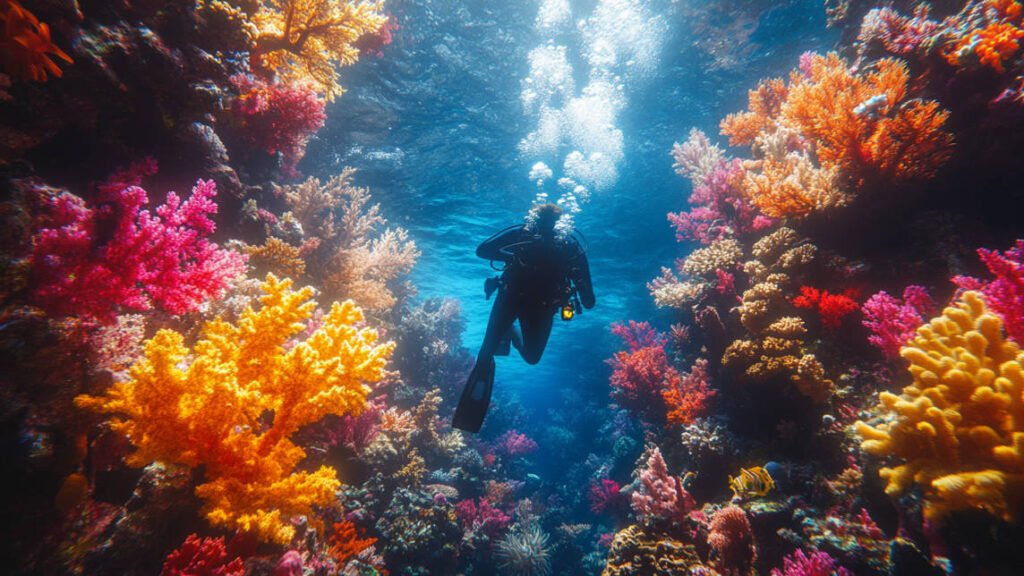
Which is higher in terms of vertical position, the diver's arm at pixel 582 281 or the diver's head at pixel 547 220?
the diver's head at pixel 547 220

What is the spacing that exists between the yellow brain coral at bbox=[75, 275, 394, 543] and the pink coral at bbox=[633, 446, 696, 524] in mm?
4871

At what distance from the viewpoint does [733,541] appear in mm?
4816

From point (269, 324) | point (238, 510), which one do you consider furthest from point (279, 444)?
point (269, 324)

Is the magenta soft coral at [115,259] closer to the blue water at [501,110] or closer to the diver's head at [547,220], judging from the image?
the diver's head at [547,220]

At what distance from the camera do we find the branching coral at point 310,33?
19.5 feet

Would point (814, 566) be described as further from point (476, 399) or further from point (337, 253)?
point (337, 253)

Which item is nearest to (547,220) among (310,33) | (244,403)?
(244,403)

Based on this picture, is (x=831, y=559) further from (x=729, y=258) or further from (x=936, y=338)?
(x=729, y=258)

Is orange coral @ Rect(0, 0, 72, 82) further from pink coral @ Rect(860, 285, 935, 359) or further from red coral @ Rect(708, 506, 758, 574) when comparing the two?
pink coral @ Rect(860, 285, 935, 359)

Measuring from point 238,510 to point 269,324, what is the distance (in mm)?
1354

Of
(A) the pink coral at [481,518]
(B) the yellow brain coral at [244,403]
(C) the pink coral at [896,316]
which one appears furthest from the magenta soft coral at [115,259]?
(A) the pink coral at [481,518]

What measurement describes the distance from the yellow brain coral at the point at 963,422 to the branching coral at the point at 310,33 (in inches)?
315

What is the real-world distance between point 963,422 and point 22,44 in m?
7.91

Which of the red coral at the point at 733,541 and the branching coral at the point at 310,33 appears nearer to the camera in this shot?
the red coral at the point at 733,541
